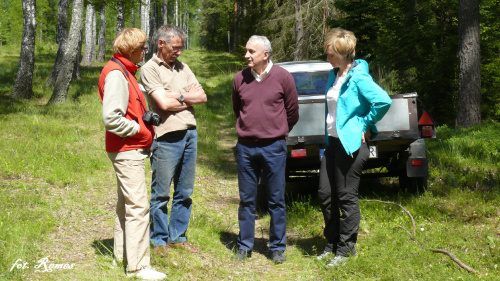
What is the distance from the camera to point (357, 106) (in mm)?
A: 4754

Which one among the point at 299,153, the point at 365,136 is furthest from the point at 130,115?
the point at 299,153

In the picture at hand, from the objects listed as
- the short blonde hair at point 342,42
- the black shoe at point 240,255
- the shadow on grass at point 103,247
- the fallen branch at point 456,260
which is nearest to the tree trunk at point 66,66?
the shadow on grass at point 103,247

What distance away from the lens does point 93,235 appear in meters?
5.70

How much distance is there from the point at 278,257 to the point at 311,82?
3.77 m

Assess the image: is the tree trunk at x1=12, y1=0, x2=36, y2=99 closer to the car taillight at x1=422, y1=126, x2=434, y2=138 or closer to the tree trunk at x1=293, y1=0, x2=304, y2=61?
the tree trunk at x1=293, y1=0, x2=304, y2=61

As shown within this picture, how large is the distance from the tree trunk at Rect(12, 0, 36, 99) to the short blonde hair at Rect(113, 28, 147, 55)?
11588 millimetres

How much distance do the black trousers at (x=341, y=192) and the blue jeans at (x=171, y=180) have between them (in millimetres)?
1383

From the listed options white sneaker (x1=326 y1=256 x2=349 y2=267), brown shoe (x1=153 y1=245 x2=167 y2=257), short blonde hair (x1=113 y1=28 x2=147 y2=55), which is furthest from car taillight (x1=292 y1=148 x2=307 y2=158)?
short blonde hair (x1=113 y1=28 x2=147 y2=55)

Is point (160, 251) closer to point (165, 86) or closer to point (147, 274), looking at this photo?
point (147, 274)

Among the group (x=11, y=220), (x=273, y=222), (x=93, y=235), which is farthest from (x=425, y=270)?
(x=11, y=220)

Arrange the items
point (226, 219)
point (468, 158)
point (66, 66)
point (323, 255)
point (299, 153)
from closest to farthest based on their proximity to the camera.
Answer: point (323, 255) < point (299, 153) < point (226, 219) < point (468, 158) < point (66, 66)

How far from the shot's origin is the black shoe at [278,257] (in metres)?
5.27

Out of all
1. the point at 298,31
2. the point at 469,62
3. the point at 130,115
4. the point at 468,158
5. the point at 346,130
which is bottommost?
the point at 468,158

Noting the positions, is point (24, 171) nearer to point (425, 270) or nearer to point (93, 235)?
point (93, 235)
